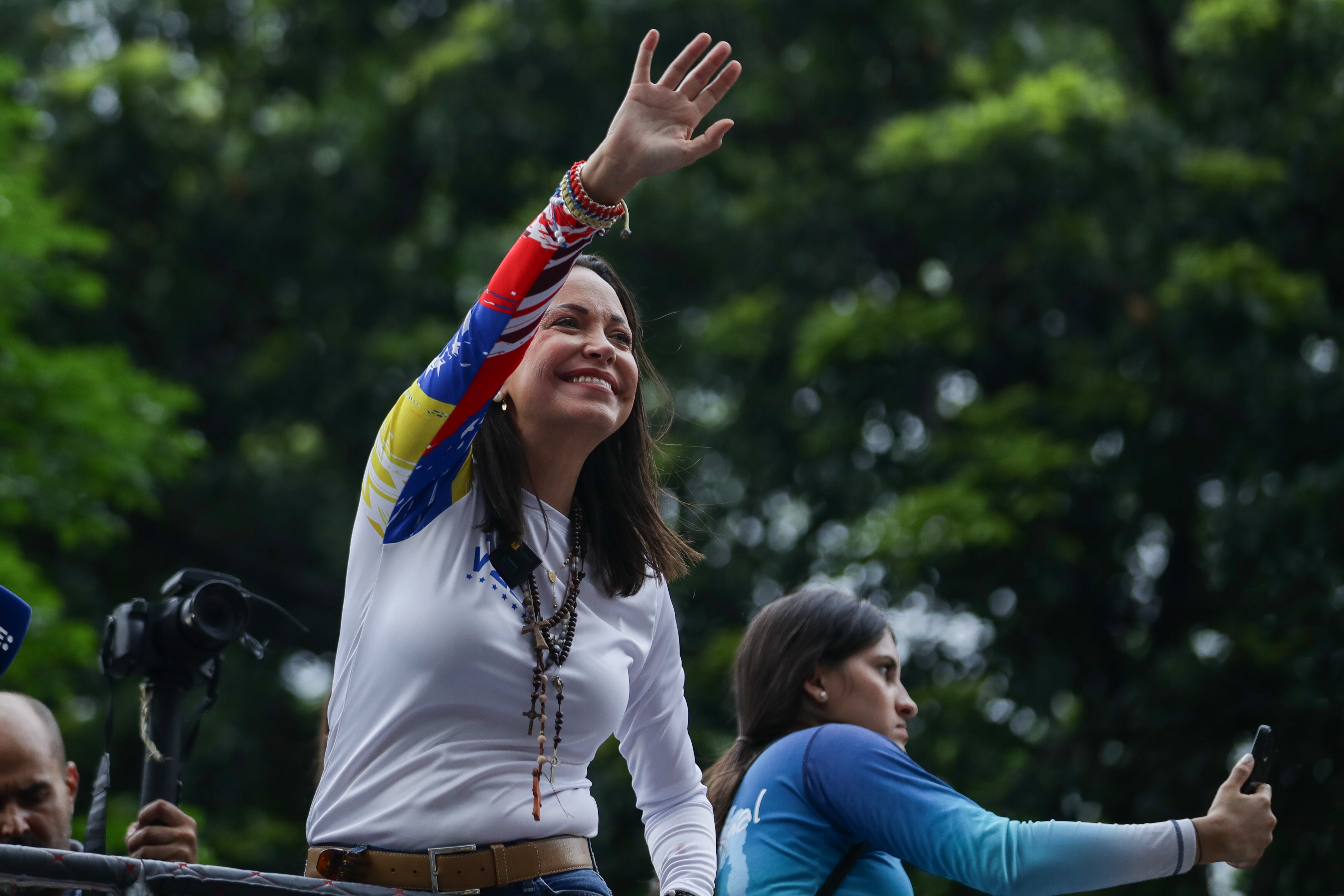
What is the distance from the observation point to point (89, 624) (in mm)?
10898

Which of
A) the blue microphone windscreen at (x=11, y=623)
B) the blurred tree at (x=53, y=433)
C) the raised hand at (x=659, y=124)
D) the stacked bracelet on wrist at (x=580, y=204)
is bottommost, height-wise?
the blue microphone windscreen at (x=11, y=623)

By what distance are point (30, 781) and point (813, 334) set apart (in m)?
7.34

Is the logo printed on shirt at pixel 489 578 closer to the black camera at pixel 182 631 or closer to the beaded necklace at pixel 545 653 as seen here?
the beaded necklace at pixel 545 653

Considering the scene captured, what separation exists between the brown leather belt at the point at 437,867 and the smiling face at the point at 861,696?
1060mm

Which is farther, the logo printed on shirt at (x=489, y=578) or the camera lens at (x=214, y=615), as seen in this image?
the camera lens at (x=214, y=615)

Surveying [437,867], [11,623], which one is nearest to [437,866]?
[437,867]

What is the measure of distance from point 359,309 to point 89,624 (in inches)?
134

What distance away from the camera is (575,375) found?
7.74 feet

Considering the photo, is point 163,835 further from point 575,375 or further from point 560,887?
point 575,375

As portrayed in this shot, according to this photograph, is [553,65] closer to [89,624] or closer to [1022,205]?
[1022,205]

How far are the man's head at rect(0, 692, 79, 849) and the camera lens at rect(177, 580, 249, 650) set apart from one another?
58 centimetres

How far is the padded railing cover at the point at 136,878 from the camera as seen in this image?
159 centimetres

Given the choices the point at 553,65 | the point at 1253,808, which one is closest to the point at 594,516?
the point at 1253,808

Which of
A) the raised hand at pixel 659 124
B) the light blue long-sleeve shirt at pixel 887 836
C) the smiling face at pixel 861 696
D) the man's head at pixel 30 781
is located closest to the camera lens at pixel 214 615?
the man's head at pixel 30 781
